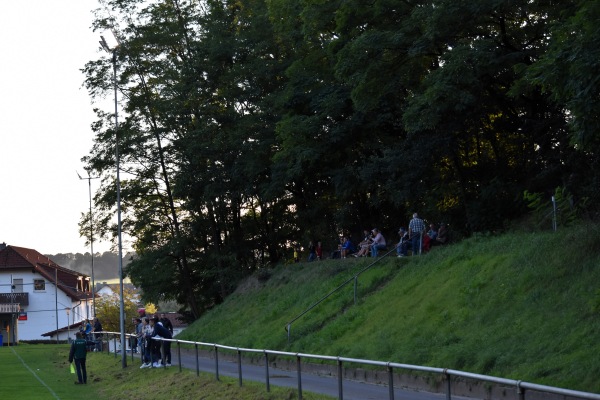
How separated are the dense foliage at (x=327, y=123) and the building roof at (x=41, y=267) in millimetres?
51970

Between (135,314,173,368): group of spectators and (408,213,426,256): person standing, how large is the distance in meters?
9.69

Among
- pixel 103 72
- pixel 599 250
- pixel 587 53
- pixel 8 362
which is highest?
pixel 103 72

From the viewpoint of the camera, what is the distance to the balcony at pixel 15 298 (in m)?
108

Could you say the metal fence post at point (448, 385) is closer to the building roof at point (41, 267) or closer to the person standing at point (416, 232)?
the person standing at point (416, 232)

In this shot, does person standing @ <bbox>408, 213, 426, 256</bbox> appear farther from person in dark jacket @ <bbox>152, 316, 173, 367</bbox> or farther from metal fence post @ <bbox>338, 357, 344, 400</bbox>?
metal fence post @ <bbox>338, 357, 344, 400</bbox>

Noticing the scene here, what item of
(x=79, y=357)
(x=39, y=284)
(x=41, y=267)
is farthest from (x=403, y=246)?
(x=41, y=267)

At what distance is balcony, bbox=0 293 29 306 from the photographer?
354 ft

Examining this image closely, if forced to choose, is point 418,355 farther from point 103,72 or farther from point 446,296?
point 103,72

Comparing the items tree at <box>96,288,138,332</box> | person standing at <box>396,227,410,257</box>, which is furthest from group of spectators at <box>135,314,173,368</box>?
tree at <box>96,288,138,332</box>

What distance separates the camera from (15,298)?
109250 mm

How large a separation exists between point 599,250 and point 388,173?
1815cm

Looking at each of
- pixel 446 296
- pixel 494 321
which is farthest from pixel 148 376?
pixel 494 321

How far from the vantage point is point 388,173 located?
3856 centimetres

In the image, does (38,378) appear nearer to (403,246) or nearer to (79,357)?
(79,357)
